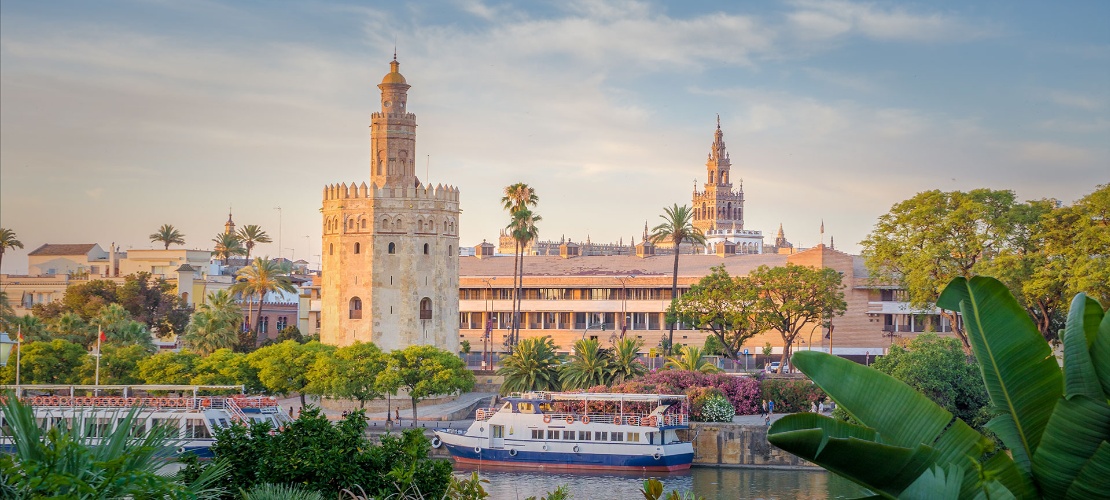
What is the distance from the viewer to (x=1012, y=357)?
1114 centimetres

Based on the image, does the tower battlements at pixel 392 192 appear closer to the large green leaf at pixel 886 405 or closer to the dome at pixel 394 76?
the dome at pixel 394 76

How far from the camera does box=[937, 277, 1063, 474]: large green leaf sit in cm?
1113

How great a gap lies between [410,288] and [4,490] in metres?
58.7

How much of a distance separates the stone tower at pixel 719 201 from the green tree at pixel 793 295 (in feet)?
415

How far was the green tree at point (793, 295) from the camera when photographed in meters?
65.4

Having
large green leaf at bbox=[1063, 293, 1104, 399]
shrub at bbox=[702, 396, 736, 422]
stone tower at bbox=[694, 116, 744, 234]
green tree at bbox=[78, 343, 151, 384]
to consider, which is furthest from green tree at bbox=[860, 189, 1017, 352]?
stone tower at bbox=[694, 116, 744, 234]

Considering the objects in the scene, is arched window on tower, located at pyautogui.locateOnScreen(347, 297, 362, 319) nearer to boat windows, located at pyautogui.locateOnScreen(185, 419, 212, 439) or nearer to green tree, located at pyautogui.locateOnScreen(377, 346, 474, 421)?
green tree, located at pyautogui.locateOnScreen(377, 346, 474, 421)

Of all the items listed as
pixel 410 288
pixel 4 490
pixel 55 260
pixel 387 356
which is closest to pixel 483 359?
pixel 410 288

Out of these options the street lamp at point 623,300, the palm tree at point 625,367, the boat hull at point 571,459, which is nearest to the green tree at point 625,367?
the palm tree at point 625,367

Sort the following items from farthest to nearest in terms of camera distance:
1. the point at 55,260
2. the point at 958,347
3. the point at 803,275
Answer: the point at 55,260, the point at 803,275, the point at 958,347

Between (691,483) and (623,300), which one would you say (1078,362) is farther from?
(623,300)

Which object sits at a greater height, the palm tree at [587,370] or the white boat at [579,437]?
the palm tree at [587,370]

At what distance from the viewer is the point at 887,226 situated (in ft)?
202

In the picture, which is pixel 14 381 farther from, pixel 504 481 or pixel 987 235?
pixel 987 235
